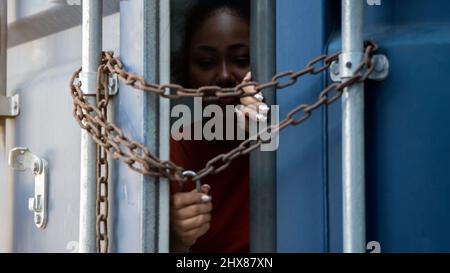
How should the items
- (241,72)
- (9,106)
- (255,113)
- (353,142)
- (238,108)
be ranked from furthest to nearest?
(241,72) < (9,106) < (238,108) < (255,113) < (353,142)

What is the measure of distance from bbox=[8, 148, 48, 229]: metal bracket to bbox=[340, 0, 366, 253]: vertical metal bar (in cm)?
71

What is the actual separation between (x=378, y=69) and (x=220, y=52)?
0.69 metres

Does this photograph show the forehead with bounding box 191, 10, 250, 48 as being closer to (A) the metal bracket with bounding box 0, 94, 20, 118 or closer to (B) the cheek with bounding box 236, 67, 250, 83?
(B) the cheek with bounding box 236, 67, 250, 83

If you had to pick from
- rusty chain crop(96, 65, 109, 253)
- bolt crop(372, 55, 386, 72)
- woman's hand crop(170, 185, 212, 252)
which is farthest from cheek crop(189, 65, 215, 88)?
bolt crop(372, 55, 386, 72)

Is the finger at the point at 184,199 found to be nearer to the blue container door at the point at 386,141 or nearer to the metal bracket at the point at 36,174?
the blue container door at the point at 386,141

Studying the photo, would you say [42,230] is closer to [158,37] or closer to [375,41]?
[158,37]

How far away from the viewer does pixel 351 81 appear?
140cm

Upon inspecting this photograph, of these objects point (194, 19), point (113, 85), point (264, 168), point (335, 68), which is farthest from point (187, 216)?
point (194, 19)

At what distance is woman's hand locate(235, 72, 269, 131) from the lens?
1.55 m

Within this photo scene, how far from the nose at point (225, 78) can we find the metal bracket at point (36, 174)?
51 centimetres

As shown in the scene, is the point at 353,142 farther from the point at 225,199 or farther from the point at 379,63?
the point at 225,199

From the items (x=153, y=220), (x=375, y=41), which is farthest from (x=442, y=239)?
(x=153, y=220)

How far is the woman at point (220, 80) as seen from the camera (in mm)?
2020

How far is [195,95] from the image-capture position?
141cm
